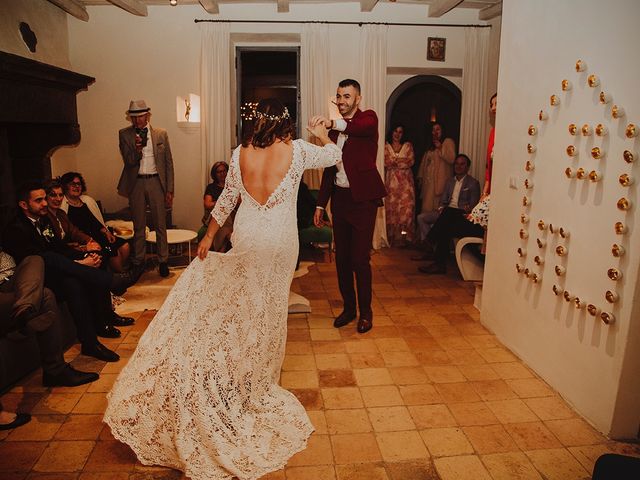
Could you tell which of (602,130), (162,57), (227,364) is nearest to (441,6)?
(162,57)

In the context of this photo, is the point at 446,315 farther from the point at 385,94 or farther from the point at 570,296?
the point at 385,94

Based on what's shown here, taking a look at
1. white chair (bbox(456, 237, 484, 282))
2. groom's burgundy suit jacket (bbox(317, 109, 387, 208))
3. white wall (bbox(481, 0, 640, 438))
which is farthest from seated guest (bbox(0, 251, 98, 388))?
white chair (bbox(456, 237, 484, 282))

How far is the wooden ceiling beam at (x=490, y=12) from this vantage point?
658cm

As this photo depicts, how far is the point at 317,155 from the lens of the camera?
3.00 metres

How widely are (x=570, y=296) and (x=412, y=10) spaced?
522cm

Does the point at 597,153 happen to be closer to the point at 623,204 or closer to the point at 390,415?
the point at 623,204

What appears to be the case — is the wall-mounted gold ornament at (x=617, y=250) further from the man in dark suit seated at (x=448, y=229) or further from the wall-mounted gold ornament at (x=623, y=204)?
the man in dark suit seated at (x=448, y=229)

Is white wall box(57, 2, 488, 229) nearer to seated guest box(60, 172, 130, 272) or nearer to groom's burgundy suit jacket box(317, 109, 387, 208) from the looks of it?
seated guest box(60, 172, 130, 272)

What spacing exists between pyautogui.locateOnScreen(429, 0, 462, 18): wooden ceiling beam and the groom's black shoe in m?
4.07

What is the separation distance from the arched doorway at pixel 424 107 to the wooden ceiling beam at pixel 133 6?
3420 mm

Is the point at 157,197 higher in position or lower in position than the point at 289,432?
higher

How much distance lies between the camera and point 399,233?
7125mm

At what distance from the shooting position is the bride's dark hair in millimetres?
2799

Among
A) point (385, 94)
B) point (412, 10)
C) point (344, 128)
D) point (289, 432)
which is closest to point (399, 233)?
point (385, 94)
